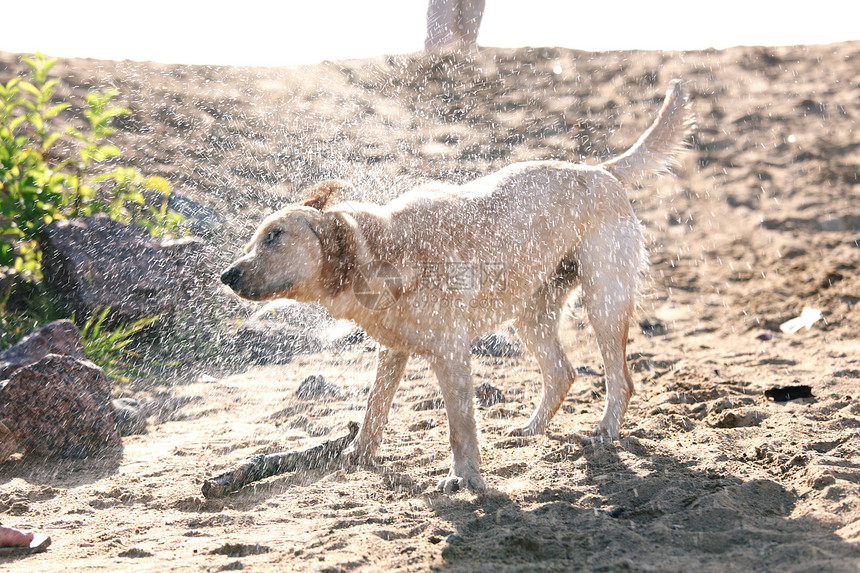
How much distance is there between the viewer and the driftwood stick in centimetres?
418

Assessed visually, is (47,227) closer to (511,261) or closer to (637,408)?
(511,261)

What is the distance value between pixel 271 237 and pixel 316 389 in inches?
106

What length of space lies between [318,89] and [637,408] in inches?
428

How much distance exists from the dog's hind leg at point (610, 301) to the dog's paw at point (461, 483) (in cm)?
123

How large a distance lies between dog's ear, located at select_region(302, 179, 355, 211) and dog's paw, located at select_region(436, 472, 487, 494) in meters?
1.67

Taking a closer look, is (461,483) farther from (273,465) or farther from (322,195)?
(322,195)

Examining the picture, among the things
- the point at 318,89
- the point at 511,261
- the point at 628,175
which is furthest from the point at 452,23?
the point at 511,261

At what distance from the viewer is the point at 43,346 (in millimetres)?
5617

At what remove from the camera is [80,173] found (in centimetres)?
770

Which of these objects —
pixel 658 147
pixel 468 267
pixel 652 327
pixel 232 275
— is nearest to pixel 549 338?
pixel 468 267

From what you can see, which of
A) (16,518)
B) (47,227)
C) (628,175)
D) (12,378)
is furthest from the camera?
(47,227)

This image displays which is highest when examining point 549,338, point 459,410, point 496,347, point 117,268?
point 117,268

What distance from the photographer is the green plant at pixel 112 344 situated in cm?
638

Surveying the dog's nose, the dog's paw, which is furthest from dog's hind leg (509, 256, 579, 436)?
the dog's nose
